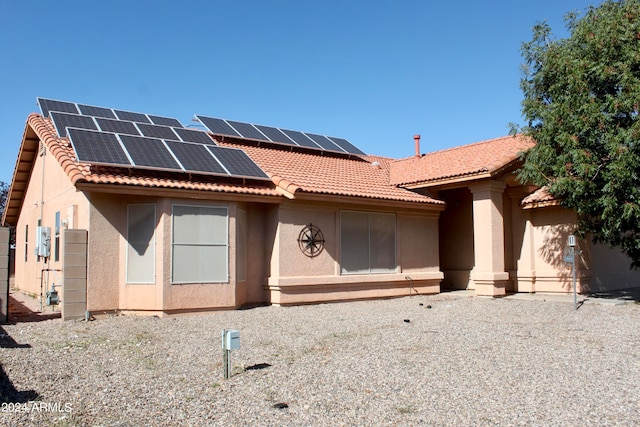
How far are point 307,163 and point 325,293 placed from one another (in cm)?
480

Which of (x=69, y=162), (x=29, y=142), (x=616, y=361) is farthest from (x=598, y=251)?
(x=29, y=142)

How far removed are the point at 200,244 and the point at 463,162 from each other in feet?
28.1

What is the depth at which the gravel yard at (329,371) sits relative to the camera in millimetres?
5422

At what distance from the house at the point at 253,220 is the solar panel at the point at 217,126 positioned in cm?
10

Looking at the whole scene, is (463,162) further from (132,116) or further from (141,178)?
(132,116)

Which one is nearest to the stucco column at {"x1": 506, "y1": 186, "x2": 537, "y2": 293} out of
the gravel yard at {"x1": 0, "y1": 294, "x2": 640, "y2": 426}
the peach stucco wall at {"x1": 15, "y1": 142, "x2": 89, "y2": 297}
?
the gravel yard at {"x1": 0, "y1": 294, "x2": 640, "y2": 426}

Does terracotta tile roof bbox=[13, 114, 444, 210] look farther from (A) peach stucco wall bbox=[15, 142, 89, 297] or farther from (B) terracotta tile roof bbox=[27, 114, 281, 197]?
(A) peach stucco wall bbox=[15, 142, 89, 297]

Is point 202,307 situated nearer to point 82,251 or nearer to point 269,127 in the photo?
point 82,251

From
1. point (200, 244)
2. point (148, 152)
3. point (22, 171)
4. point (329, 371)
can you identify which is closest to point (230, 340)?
point (329, 371)


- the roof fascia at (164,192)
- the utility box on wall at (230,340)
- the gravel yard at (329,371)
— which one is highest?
the roof fascia at (164,192)

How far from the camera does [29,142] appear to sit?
1752 centimetres

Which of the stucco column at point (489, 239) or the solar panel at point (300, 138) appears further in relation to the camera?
the solar panel at point (300, 138)

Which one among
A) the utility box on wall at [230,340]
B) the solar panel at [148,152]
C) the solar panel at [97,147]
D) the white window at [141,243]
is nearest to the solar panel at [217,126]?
the solar panel at [148,152]

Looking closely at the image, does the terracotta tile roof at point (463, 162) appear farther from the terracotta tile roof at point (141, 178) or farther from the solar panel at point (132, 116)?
the solar panel at point (132, 116)
